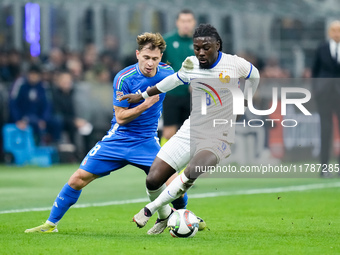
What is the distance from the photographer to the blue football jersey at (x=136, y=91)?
8.22 meters

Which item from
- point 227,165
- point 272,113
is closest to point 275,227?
point 227,165

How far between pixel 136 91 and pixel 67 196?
1202 millimetres

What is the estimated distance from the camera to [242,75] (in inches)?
316

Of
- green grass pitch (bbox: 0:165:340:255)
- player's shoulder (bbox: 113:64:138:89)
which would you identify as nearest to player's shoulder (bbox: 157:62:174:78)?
player's shoulder (bbox: 113:64:138:89)

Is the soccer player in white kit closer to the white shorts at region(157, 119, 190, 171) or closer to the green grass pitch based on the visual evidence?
the white shorts at region(157, 119, 190, 171)

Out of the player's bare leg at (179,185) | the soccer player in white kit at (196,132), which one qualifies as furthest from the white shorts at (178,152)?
the player's bare leg at (179,185)

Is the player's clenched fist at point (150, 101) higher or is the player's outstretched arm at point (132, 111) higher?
the player's clenched fist at point (150, 101)

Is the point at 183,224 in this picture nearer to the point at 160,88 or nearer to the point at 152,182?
the point at 152,182

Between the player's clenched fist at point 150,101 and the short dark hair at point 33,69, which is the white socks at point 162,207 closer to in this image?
the player's clenched fist at point 150,101

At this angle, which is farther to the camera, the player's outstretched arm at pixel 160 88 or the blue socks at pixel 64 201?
the blue socks at pixel 64 201

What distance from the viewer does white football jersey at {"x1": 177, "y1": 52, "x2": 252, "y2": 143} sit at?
7.88 meters

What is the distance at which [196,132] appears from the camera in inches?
315

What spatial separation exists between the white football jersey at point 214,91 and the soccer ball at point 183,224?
0.76 metres

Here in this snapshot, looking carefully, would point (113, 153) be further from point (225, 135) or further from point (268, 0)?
point (268, 0)
